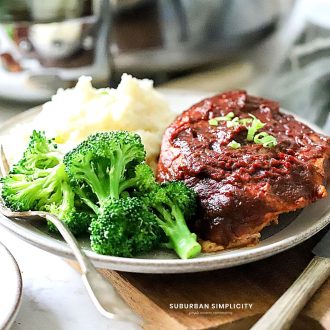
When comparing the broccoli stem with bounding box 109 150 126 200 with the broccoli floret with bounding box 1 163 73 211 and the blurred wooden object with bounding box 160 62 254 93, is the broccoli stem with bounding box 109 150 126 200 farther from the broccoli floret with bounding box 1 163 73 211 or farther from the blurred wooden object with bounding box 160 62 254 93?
the blurred wooden object with bounding box 160 62 254 93

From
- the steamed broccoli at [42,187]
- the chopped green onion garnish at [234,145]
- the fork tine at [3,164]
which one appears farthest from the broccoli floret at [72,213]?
the chopped green onion garnish at [234,145]

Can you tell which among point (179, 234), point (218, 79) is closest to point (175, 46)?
point (218, 79)

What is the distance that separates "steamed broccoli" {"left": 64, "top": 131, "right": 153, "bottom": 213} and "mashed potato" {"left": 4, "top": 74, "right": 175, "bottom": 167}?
37cm

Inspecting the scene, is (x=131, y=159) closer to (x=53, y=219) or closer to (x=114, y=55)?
(x=53, y=219)

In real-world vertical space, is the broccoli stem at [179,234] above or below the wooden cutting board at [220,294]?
above

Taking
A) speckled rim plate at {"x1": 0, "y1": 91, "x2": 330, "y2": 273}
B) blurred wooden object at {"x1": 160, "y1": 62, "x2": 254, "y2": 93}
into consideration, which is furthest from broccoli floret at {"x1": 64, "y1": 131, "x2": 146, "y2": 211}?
blurred wooden object at {"x1": 160, "y1": 62, "x2": 254, "y2": 93}

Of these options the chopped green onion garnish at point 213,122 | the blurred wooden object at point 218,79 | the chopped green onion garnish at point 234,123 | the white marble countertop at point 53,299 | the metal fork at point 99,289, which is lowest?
the blurred wooden object at point 218,79

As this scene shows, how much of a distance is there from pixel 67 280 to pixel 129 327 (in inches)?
19.8

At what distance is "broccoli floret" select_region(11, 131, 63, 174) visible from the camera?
3.45 metres

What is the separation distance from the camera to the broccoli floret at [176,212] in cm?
298

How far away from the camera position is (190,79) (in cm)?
560

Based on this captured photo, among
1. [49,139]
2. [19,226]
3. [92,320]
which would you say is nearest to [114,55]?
[49,139]

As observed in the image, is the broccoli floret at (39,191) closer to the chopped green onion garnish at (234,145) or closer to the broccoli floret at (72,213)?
the broccoli floret at (72,213)

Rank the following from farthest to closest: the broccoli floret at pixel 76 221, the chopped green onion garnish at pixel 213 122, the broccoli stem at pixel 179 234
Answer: the chopped green onion garnish at pixel 213 122
the broccoli floret at pixel 76 221
the broccoli stem at pixel 179 234
